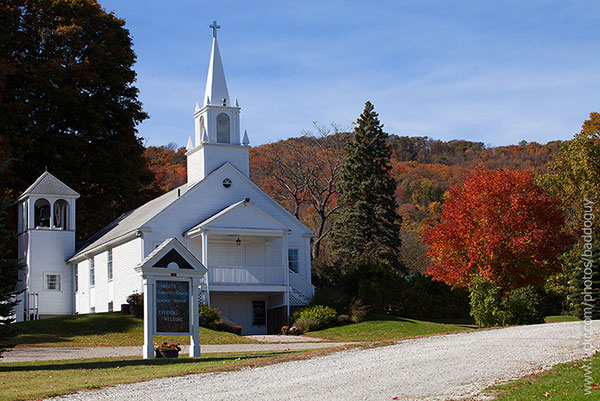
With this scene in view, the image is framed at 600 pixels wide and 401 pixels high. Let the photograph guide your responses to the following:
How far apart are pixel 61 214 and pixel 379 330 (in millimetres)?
18850

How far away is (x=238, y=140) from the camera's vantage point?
39000 mm

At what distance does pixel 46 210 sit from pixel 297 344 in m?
19.6

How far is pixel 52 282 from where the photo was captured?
40.8 metres

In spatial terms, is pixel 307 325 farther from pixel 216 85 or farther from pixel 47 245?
pixel 47 245

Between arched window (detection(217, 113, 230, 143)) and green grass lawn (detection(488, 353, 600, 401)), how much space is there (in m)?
26.4

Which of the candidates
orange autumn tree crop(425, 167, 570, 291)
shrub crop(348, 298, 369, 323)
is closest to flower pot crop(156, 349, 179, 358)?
shrub crop(348, 298, 369, 323)

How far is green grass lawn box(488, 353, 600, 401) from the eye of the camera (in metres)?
11.7

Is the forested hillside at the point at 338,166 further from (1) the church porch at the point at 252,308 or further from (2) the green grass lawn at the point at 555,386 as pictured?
(2) the green grass lawn at the point at 555,386

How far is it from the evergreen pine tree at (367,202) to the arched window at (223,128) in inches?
434

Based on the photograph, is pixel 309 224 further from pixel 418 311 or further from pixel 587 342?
pixel 587 342

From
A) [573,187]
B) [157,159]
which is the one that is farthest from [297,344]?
[157,159]

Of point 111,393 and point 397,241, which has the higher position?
point 397,241

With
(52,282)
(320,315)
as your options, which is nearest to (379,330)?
(320,315)

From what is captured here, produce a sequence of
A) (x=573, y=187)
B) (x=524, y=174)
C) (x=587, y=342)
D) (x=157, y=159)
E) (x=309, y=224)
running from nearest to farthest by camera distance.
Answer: (x=587, y=342) < (x=524, y=174) < (x=573, y=187) < (x=309, y=224) < (x=157, y=159)
